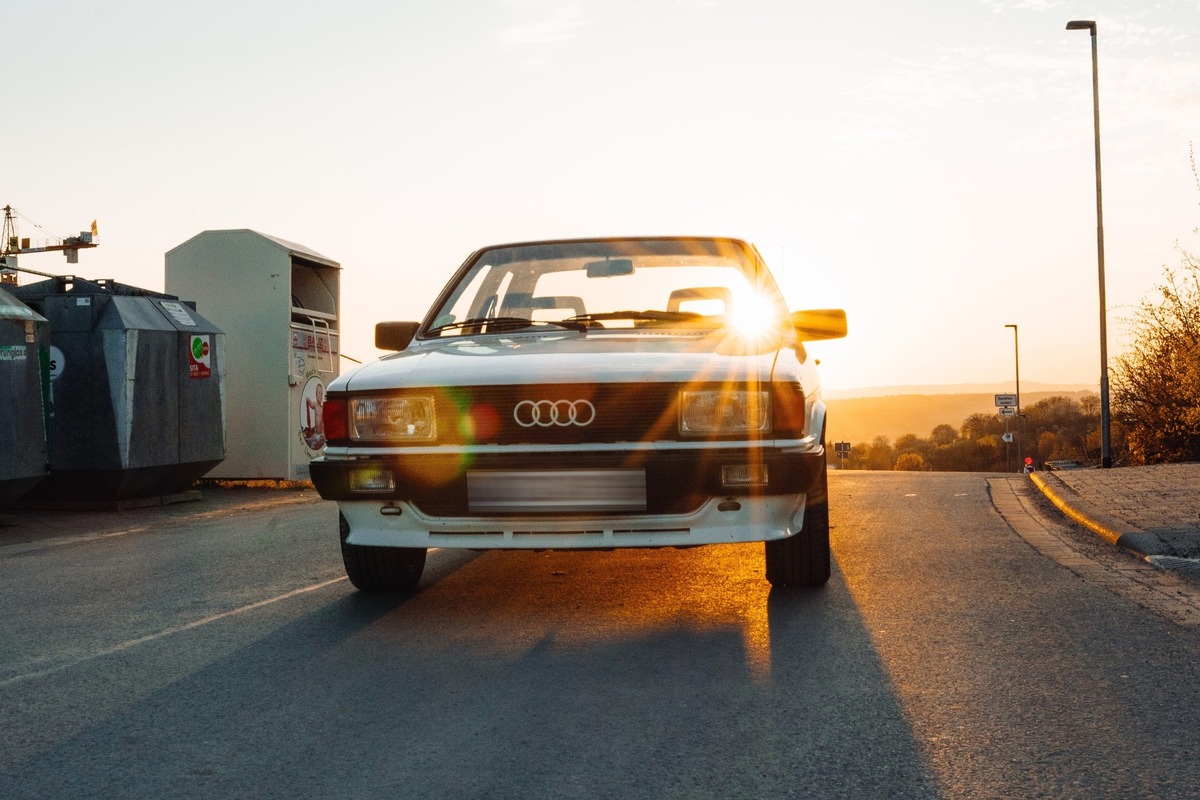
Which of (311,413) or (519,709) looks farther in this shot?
(311,413)

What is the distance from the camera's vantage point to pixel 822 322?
224 inches

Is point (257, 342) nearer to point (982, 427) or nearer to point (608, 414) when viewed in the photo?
point (608, 414)

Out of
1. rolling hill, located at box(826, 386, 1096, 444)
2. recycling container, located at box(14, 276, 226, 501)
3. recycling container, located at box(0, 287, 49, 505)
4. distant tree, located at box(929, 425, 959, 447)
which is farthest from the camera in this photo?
rolling hill, located at box(826, 386, 1096, 444)

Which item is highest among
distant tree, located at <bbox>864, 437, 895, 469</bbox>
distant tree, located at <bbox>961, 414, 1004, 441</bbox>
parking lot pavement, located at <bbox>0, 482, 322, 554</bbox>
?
parking lot pavement, located at <bbox>0, 482, 322, 554</bbox>

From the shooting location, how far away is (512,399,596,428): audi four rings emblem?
4.38m

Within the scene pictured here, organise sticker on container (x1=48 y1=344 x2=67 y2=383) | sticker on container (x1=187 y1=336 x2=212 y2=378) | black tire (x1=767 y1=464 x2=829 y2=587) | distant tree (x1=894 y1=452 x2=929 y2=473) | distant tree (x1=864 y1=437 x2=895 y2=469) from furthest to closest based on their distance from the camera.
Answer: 1. distant tree (x1=864 y1=437 x2=895 y2=469)
2. distant tree (x1=894 y1=452 x2=929 y2=473)
3. sticker on container (x1=187 y1=336 x2=212 y2=378)
4. sticker on container (x1=48 y1=344 x2=67 y2=383)
5. black tire (x1=767 y1=464 x2=829 y2=587)

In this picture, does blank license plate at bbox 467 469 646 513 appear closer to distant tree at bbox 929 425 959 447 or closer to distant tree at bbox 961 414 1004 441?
distant tree at bbox 961 414 1004 441

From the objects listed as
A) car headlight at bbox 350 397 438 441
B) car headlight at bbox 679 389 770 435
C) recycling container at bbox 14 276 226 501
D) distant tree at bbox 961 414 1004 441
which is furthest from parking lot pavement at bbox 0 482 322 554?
distant tree at bbox 961 414 1004 441

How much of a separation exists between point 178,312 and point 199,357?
1.78 feet

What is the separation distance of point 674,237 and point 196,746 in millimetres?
3818

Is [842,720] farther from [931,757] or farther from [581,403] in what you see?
[581,403]

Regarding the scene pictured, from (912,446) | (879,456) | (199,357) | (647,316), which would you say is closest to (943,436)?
(912,446)

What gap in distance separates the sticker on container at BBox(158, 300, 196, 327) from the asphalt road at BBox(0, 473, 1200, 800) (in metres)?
5.87

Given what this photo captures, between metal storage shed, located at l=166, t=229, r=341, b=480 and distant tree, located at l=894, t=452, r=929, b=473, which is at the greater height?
metal storage shed, located at l=166, t=229, r=341, b=480
